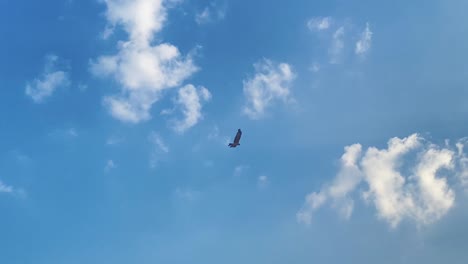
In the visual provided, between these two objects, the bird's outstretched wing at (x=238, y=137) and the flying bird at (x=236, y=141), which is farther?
the flying bird at (x=236, y=141)

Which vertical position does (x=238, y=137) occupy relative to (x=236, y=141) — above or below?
above

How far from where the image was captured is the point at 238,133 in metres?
122

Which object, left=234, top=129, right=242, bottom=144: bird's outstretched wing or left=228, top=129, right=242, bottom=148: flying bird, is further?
left=228, top=129, right=242, bottom=148: flying bird

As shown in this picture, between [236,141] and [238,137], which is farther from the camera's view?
[236,141]
